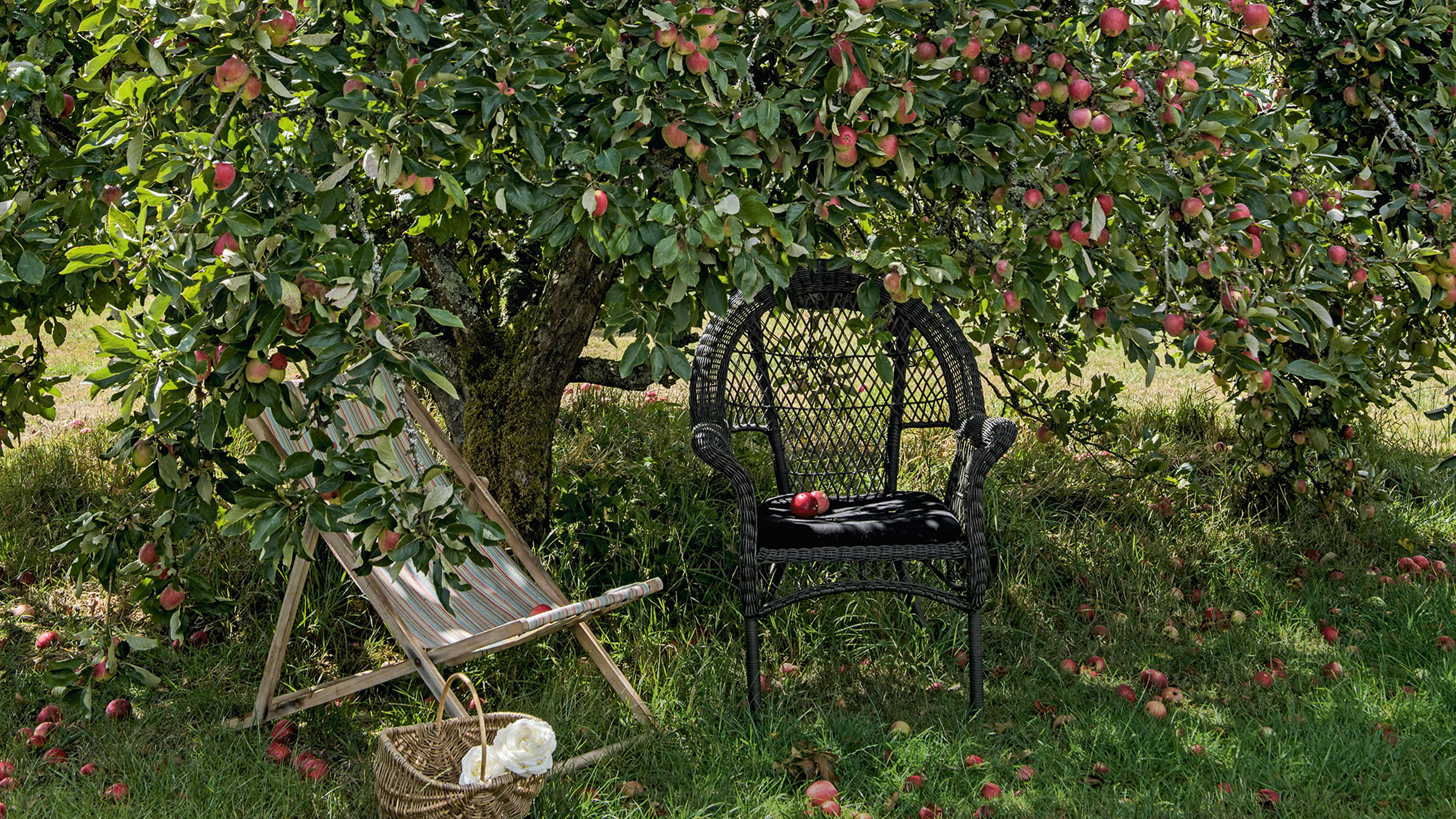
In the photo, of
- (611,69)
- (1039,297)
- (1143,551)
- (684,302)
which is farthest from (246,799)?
(1143,551)

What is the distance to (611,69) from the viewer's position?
7.10 feet

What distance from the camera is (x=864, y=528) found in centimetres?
312

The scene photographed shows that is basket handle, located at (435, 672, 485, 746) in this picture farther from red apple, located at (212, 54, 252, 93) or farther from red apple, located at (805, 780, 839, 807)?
red apple, located at (212, 54, 252, 93)

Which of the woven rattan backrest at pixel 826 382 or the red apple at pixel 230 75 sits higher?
the red apple at pixel 230 75

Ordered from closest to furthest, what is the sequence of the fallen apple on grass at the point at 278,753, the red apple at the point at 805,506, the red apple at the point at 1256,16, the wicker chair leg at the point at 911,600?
the red apple at the point at 1256,16
the fallen apple on grass at the point at 278,753
the red apple at the point at 805,506
the wicker chair leg at the point at 911,600

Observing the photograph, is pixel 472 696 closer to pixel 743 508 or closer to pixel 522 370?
pixel 743 508

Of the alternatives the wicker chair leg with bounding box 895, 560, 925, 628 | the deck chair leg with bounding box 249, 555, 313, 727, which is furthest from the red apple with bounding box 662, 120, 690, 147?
the wicker chair leg with bounding box 895, 560, 925, 628

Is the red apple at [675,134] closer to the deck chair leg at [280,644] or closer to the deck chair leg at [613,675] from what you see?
the deck chair leg at [613,675]

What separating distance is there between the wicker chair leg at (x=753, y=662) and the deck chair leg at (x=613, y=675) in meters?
0.28

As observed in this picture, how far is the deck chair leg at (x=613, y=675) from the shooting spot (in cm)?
309

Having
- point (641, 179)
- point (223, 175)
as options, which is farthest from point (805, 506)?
point (223, 175)

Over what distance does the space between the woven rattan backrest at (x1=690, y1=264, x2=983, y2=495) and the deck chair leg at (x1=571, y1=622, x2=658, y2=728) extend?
728mm

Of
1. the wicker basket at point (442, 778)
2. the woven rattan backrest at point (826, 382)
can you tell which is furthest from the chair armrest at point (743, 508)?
the wicker basket at point (442, 778)

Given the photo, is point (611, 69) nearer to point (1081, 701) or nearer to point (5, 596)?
point (1081, 701)
